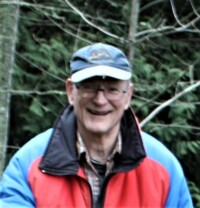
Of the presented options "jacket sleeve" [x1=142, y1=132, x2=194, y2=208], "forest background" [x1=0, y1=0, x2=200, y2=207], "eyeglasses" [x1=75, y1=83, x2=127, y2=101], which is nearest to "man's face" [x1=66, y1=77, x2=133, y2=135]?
"eyeglasses" [x1=75, y1=83, x2=127, y2=101]

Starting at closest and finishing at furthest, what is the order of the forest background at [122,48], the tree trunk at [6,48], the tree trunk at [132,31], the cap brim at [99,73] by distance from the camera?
the cap brim at [99,73], the tree trunk at [6,48], the tree trunk at [132,31], the forest background at [122,48]

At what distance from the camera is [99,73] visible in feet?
9.61

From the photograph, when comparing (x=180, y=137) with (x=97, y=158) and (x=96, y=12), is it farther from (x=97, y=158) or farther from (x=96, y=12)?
(x=97, y=158)

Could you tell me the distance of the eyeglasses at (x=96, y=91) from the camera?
296 centimetres

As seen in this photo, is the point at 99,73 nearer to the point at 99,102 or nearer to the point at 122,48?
the point at 99,102

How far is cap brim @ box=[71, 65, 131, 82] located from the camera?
2926 mm

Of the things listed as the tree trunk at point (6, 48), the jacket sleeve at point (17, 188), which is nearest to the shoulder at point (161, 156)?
the jacket sleeve at point (17, 188)

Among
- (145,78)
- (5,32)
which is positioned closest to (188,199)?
(5,32)

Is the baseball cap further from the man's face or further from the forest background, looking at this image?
the forest background

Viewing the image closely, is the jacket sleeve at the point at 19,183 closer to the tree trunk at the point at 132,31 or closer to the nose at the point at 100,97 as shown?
the nose at the point at 100,97

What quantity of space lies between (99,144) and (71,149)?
12 cm

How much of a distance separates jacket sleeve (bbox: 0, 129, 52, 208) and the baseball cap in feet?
1.17

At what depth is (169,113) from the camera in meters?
6.90

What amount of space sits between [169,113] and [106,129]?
3.94 m
